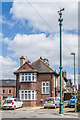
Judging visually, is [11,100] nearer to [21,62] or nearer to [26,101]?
[26,101]

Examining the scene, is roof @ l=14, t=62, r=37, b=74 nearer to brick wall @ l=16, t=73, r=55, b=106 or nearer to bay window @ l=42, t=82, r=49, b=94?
brick wall @ l=16, t=73, r=55, b=106

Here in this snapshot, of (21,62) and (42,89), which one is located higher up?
(21,62)

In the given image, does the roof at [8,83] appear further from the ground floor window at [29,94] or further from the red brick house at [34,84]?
the ground floor window at [29,94]

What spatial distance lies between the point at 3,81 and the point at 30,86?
3935 centimetres

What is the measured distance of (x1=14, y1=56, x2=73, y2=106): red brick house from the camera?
1305 inches

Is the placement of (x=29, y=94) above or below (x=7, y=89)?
above

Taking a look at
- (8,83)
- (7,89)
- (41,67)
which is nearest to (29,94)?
(41,67)

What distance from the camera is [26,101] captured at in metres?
33.2

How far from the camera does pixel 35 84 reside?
33500 mm

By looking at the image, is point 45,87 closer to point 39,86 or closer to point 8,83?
point 39,86

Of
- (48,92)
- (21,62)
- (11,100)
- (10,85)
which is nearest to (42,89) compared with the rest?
(48,92)

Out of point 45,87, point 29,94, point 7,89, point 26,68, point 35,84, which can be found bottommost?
point 7,89

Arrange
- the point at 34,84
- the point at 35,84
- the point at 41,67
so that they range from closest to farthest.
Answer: the point at 34,84 < the point at 35,84 < the point at 41,67

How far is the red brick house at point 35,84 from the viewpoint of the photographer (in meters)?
33.2
